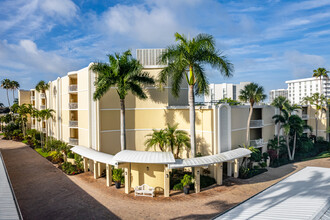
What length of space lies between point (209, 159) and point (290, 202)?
7285 millimetres

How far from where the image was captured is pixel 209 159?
59.5 ft

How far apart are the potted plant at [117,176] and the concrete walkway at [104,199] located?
1.95ft

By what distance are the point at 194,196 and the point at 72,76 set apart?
74.5 ft

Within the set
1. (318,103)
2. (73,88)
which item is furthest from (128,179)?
(318,103)

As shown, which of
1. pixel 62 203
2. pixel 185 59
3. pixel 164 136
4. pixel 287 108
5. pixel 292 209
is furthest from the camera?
pixel 287 108

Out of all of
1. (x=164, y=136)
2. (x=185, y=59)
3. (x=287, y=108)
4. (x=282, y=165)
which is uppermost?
(x=185, y=59)

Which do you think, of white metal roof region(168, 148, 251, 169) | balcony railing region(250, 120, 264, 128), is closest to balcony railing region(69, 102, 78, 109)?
white metal roof region(168, 148, 251, 169)

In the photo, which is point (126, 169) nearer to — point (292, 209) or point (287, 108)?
point (292, 209)

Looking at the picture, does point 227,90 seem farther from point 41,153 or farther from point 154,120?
point 41,153

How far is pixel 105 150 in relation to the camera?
77.2 feet

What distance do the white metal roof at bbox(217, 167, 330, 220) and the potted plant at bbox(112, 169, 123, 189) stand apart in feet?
34.0

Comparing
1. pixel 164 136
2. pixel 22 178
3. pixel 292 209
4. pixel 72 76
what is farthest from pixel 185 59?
pixel 22 178

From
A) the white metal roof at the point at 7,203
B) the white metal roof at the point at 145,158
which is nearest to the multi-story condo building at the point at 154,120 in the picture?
the white metal roof at the point at 145,158

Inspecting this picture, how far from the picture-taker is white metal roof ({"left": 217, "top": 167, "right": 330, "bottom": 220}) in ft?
32.3
